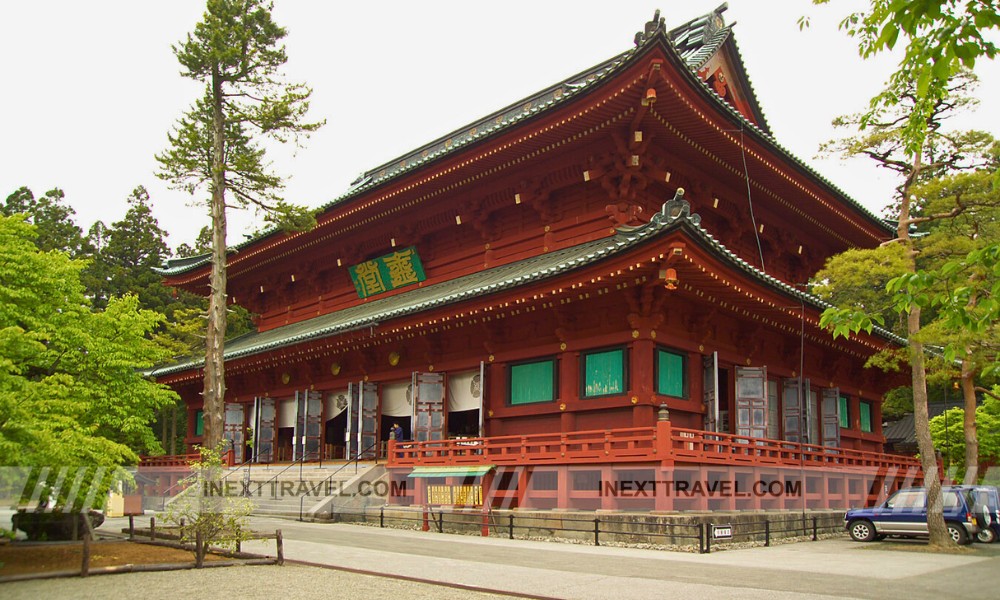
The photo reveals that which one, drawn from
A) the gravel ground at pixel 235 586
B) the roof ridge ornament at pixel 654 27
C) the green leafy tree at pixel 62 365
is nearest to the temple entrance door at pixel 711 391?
the roof ridge ornament at pixel 654 27

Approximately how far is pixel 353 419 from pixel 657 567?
14.6m

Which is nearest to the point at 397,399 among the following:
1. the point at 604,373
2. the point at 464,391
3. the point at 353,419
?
the point at 353,419

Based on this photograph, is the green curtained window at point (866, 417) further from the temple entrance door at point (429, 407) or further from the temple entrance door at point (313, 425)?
the temple entrance door at point (313, 425)

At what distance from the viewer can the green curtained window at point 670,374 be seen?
62.7 ft

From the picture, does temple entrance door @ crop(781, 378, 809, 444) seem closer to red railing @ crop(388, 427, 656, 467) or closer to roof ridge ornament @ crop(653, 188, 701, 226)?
red railing @ crop(388, 427, 656, 467)

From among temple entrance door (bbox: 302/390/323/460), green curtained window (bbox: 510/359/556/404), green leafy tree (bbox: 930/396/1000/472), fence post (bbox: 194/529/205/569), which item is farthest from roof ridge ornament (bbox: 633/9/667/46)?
green leafy tree (bbox: 930/396/1000/472)

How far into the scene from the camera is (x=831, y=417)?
25719 millimetres

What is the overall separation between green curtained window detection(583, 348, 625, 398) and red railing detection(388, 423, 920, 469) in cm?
111

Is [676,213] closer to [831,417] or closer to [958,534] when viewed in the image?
[958,534]

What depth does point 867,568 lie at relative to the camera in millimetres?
13766


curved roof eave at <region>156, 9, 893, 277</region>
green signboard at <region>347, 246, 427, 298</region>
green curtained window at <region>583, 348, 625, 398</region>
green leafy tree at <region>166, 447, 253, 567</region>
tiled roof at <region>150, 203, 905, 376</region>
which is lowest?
green leafy tree at <region>166, 447, 253, 567</region>

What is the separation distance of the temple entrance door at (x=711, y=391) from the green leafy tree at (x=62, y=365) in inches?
529

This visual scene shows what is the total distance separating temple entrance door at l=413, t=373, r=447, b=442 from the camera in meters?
22.7

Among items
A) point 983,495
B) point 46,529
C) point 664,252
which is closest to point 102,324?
point 46,529
